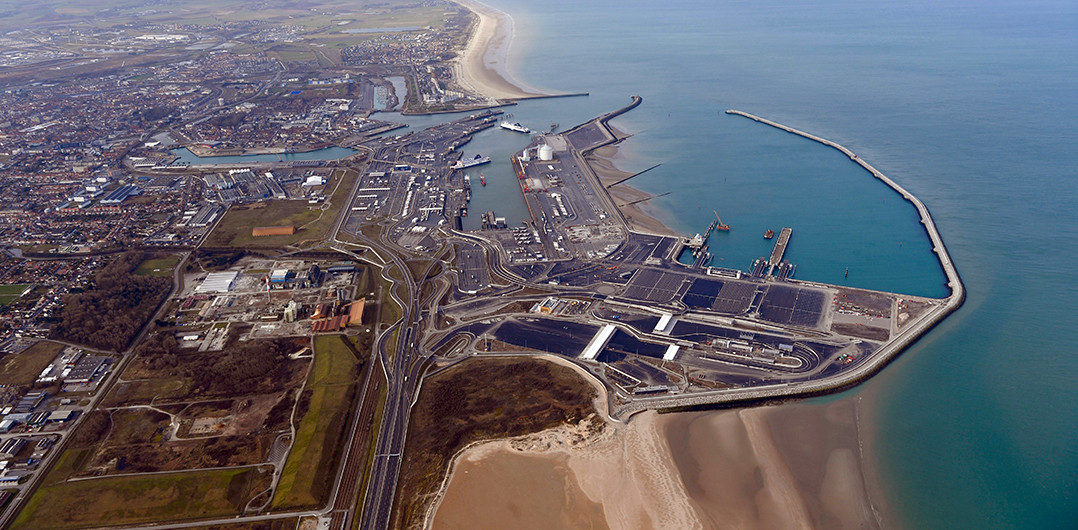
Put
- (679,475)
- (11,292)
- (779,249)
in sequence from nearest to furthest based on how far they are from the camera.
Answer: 1. (679,475)
2. (11,292)
3. (779,249)

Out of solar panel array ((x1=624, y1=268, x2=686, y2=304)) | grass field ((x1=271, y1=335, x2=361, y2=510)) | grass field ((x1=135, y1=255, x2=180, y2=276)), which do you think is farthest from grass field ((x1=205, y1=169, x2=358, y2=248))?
solar panel array ((x1=624, y1=268, x2=686, y2=304))

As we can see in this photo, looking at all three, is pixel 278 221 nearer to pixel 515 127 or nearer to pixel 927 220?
pixel 515 127

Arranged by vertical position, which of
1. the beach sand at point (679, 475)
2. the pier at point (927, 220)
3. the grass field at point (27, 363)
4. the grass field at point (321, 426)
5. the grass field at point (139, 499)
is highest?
the pier at point (927, 220)

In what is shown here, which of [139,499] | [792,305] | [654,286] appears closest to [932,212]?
[792,305]

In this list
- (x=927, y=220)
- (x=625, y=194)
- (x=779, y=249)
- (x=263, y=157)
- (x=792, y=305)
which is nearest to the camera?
(x=792, y=305)

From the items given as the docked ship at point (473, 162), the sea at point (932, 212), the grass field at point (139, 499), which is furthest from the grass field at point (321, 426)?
the docked ship at point (473, 162)

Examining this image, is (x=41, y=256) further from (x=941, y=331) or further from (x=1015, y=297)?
(x=1015, y=297)

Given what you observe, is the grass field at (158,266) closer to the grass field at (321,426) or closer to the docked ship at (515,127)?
the grass field at (321,426)
